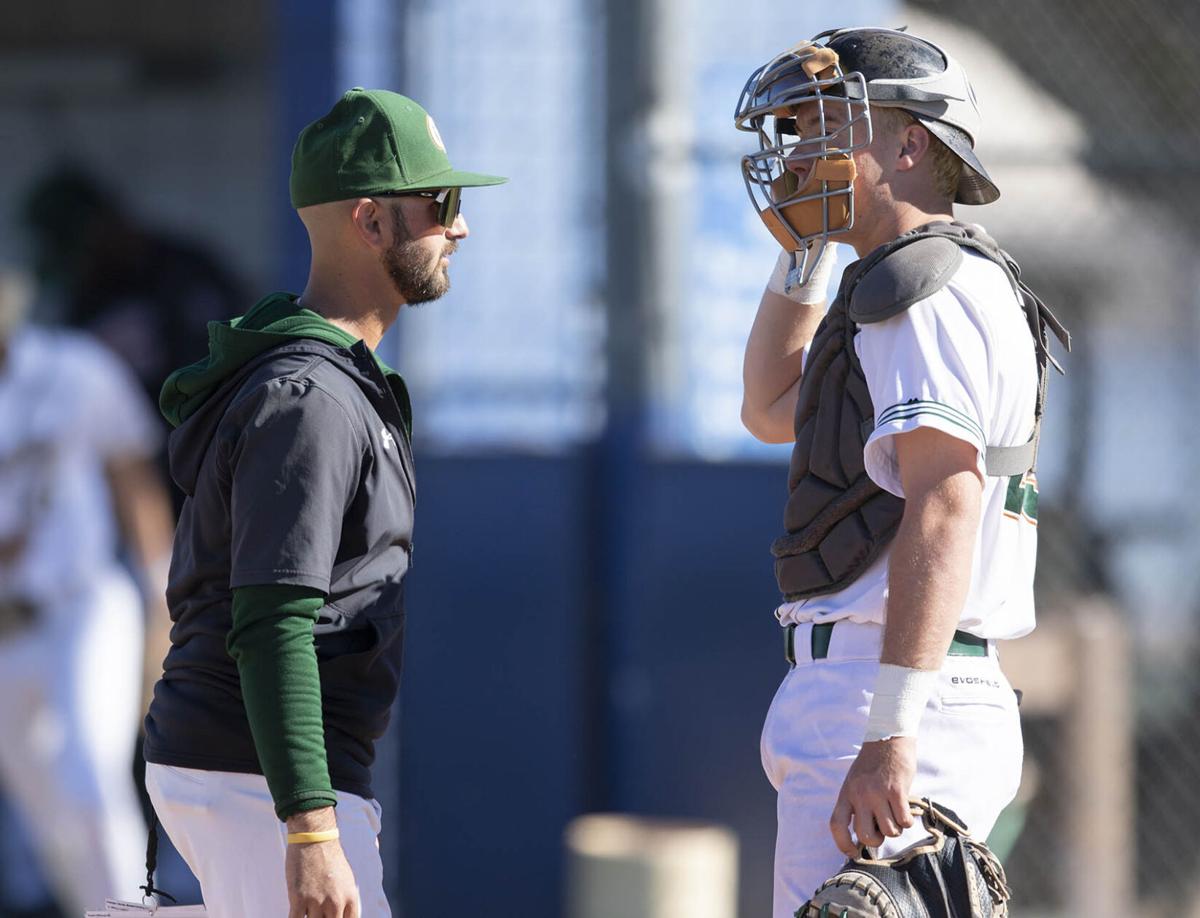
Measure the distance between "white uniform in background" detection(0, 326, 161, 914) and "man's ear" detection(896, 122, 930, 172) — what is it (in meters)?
3.56

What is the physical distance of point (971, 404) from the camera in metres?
2.29

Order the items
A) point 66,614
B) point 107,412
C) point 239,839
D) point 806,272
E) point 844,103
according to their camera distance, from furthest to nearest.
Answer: point 107,412 → point 66,614 → point 806,272 → point 844,103 → point 239,839

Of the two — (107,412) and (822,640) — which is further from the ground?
(107,412)

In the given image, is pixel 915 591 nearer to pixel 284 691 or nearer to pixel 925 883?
pixel 925 883

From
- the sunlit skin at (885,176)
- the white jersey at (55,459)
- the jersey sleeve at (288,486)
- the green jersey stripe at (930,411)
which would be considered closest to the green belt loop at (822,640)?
the green jersey stripe at (930,411)

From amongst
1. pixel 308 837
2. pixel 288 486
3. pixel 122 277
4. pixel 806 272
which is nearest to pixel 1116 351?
pixel 806 272

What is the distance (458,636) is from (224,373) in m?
2.86

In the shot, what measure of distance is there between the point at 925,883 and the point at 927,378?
680 millimetres

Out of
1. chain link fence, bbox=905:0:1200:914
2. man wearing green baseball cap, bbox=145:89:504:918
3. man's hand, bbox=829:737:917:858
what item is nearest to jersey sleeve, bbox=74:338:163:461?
chain link fence, bbox=905:0:1200:914

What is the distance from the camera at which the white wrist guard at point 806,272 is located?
2762 mm

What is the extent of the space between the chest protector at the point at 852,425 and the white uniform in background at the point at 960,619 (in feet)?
0.08

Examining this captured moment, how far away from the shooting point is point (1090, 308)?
5.59m

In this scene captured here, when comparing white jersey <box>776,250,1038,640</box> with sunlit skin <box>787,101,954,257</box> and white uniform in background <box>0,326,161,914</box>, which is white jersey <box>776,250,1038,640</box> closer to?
sunlit skin <box>787,101,954,257</box>

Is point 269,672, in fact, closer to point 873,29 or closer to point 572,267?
point 873,29
